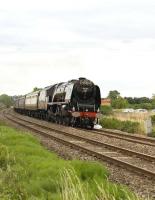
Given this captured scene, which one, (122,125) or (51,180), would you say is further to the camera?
(122,125)

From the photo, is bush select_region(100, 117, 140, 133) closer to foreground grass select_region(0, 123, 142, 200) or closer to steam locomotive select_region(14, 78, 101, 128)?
steam locomotive select_region(14, 78, 101, 128)

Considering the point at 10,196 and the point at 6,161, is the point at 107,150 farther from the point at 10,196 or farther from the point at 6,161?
the point at 10,196

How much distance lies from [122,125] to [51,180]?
85.6 ft

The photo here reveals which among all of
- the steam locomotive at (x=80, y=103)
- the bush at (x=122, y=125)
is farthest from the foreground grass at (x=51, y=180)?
the steam locomotive at (x=80, y=103)

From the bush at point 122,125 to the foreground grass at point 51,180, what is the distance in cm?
1900

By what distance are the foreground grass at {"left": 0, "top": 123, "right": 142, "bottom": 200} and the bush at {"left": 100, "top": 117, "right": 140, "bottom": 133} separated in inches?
748

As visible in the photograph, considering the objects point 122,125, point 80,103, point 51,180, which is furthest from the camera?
point 122,125

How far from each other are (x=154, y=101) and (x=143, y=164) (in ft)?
415

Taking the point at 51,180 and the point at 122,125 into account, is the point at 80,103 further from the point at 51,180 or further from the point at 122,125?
the point at 51,180

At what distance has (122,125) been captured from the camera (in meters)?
35.8

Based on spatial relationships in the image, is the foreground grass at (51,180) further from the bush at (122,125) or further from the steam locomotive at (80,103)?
the steam locomotive at (80,103)

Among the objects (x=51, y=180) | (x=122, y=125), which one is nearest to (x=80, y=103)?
(x=122, y=125)

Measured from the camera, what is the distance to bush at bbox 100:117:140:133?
33094mm

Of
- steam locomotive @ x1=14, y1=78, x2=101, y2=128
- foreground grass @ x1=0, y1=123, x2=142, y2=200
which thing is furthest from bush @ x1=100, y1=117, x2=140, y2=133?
foreground grass @ x1=0, y1=123, x2=142, y2=200
